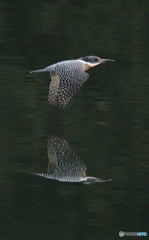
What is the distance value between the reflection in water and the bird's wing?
1.26 ft

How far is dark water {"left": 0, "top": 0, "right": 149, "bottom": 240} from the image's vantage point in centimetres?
819

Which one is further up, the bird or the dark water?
the bird

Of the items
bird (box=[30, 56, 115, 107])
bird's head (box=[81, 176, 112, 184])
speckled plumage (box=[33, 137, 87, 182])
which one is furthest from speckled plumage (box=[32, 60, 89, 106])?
bird's head (box=[81, 176, 112, 184])

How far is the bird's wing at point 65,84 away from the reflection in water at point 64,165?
383 mm

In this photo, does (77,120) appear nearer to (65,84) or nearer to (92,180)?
(65,84)

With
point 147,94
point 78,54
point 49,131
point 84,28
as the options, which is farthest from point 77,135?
point 84,28

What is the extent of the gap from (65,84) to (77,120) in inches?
28.2

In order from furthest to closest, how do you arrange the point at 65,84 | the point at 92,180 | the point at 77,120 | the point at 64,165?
the point at 77,120, the point at 65,84, the point at 64,165, the point at 92,180

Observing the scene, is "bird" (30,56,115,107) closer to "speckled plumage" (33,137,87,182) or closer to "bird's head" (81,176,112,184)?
"speckled plumage" (33,137,87,182)

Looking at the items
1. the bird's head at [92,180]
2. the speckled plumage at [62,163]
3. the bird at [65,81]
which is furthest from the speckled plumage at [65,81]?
the bird's head at [92,180]

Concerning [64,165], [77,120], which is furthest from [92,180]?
[77,120]

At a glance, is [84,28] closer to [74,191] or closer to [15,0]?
[15,0]

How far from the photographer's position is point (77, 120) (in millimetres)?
10453

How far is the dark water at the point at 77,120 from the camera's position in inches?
322
